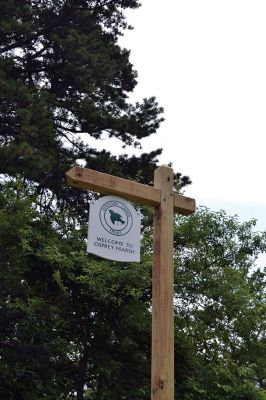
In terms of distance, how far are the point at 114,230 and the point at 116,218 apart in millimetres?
91

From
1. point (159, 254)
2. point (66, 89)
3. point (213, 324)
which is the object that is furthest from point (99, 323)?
point (66, 89)

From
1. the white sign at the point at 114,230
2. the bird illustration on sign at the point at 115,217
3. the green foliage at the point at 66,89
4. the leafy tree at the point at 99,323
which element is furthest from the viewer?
the green foliage at the point at 66,89

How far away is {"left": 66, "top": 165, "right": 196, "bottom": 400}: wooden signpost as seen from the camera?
3.39 m

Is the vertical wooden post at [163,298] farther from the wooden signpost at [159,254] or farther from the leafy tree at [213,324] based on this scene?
the leafy tree at [213,324]

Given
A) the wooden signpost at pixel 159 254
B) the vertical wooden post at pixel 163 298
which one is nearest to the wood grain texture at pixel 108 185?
the wooden signpost at pixel 159 254

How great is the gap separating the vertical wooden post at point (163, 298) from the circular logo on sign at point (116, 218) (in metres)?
0.28

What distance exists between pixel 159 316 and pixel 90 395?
374 centimetres

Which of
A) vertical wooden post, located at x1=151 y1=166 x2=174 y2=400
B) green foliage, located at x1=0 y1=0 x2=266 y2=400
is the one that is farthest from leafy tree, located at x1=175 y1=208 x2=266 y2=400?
vertical wooden post, located at x1=151 y1=166 x2=174 y2=400

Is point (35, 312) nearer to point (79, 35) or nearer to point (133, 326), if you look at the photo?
point (133, 326)

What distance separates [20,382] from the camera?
6.77m

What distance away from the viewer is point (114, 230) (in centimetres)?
344

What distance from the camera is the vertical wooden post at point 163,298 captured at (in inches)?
133

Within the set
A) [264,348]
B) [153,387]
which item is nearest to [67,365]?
[264,348]

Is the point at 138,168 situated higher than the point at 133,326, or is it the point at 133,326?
the point at 138,168
